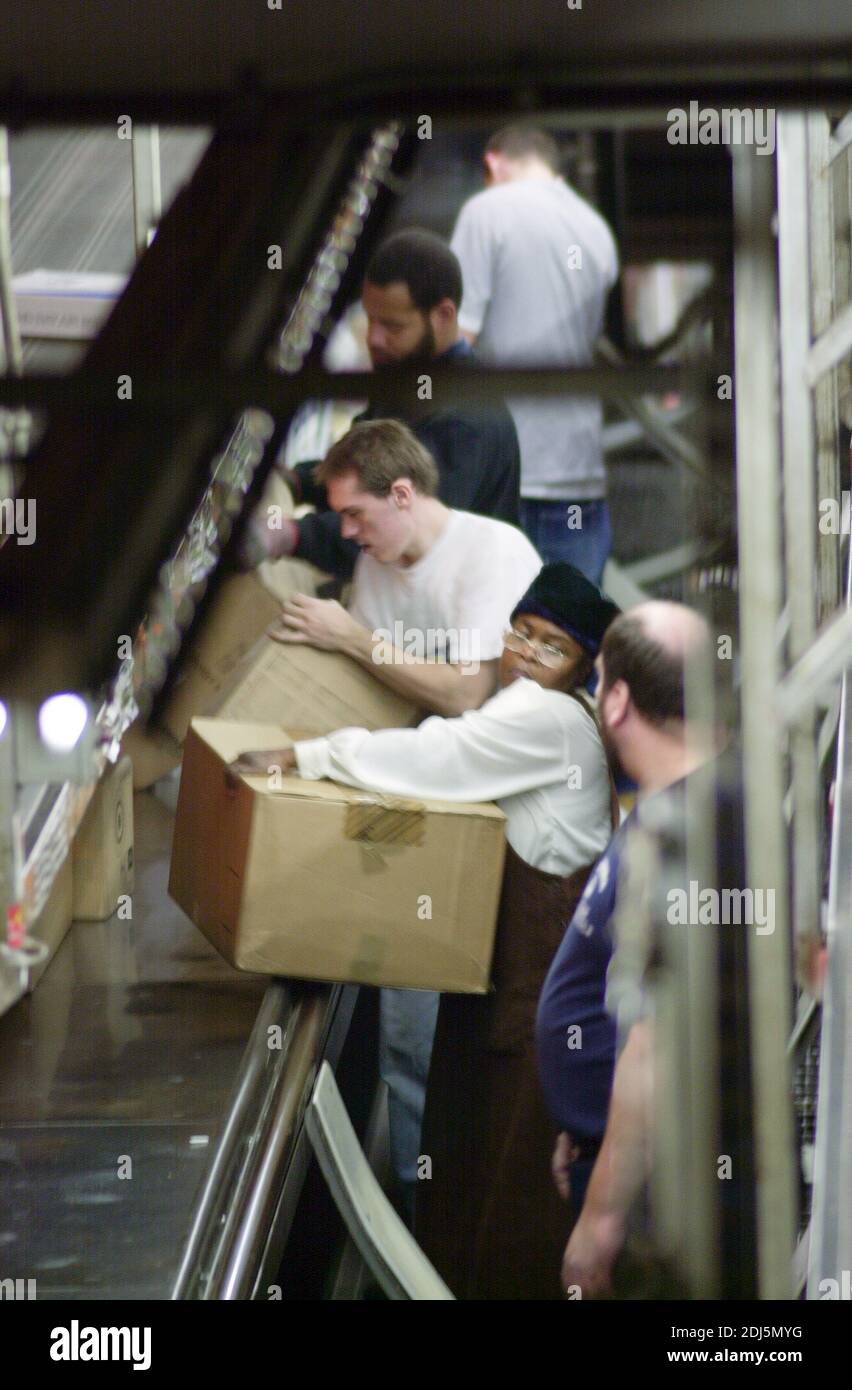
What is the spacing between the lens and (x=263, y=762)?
7.50ft

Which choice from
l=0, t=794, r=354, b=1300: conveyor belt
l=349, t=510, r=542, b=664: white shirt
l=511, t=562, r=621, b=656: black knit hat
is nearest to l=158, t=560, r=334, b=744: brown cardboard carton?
l=349, t=510, r=542, b=664: white shirt

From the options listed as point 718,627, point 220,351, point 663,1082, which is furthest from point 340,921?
point 220,351

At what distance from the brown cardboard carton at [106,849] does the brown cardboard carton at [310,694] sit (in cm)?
19

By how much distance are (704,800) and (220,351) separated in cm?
98

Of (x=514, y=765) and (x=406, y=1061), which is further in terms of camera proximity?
(x=406, y=1061)

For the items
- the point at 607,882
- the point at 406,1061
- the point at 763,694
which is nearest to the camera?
the point at 763,694

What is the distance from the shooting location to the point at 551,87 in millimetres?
2293

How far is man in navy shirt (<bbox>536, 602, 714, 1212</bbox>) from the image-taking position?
2225 millimetres

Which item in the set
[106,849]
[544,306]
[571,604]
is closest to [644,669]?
[571,604]

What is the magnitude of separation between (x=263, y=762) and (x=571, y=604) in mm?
512

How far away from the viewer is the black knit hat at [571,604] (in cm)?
227

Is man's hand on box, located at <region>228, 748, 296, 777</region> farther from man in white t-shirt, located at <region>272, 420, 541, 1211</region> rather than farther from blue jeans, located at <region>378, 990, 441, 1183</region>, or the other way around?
blue jeans, located at <region>378, 990, 441, 1183</region>

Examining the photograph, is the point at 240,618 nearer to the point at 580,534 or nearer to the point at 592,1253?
the point at 580,534

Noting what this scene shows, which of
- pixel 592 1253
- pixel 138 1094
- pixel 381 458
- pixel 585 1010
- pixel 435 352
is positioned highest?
pixel 435 352
